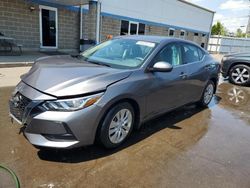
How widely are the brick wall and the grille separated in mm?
9576

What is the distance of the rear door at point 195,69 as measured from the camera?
14.2 feet

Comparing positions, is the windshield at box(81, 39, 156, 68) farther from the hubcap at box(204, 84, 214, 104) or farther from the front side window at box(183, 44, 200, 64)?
the hubcap at box(204, 84, 214, 104)

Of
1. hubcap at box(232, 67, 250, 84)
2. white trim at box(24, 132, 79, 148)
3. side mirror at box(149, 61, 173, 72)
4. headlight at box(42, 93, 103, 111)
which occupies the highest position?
side mirror at box(149, 61, 173, 72)

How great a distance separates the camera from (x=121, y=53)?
147 inches

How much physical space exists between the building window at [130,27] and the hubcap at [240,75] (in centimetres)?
978

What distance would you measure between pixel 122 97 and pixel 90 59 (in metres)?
1.10

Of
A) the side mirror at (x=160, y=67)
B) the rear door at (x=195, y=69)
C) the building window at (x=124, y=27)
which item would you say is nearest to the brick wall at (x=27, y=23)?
the building window at (x=124, y=27)

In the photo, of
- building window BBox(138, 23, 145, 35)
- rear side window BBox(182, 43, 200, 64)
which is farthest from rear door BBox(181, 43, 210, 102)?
building window BBox(138, 23, 145, 35)

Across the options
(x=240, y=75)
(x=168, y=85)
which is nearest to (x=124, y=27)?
(x=240, y=75)

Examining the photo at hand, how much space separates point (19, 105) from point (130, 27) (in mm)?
15095

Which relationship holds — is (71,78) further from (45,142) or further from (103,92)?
(45,142)

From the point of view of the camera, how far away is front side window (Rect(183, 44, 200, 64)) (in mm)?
4309

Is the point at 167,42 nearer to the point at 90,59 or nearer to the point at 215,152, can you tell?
the point at 90,59

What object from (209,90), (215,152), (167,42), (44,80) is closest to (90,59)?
(44,80)
